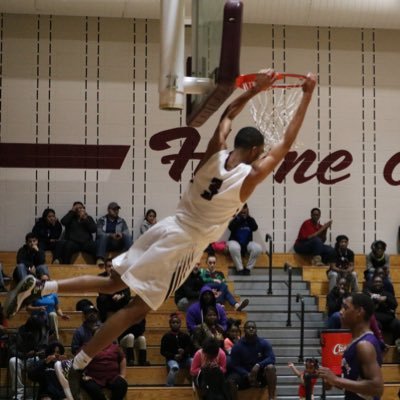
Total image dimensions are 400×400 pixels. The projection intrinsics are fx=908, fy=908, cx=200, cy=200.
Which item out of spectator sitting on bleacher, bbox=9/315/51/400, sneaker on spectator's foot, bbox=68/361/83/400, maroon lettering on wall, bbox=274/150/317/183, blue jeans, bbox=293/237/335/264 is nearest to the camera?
sneaker on spectator's foot, bbox=68/361/83/400

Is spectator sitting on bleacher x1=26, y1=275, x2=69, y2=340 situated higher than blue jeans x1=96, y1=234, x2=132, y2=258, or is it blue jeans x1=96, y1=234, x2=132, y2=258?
blue jeans x1=96, y1=234, x2=132, y2=258

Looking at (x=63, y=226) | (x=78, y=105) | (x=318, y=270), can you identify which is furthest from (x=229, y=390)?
(x=78, y=105)

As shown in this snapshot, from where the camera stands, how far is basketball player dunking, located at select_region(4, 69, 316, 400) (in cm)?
678

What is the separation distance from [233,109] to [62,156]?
37.2 feet

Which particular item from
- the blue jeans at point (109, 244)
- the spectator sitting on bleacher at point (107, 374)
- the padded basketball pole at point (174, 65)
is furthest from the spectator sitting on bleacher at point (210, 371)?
the padded basketball pole at point (174, 65)

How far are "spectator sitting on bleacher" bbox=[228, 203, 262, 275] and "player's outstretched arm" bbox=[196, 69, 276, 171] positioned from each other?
995cm

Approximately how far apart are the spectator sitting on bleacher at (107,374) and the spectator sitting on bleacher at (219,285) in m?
2.72

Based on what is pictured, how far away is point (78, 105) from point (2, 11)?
7.60 ft

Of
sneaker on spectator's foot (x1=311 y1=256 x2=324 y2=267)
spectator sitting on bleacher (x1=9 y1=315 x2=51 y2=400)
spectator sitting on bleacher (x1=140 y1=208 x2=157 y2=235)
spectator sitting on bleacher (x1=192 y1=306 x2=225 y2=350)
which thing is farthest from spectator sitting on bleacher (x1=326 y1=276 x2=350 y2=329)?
spectator sitting on bleacher (x1=9 y1=315 x2=51 y2=400)

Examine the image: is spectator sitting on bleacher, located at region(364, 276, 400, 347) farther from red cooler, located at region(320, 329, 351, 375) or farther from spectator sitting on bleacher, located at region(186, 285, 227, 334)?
spectator sitting on bleacher, located at region(186, 285, 227, 334)

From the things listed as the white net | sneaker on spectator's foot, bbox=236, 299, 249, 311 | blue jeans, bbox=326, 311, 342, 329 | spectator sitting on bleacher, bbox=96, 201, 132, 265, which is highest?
the white net

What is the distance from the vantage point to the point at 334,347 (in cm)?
1290

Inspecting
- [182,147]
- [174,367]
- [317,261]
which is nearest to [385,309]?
[317,261]

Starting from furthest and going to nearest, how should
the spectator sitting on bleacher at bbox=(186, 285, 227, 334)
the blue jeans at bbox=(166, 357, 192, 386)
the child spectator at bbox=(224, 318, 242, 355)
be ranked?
the spectator sitting on bleacher at bbox=(186, 285, 227, 334) → the child spectator at bbox=(224, 318, 242, 355) → the blue jeans at bbox=(166, 357, 192, 386)
